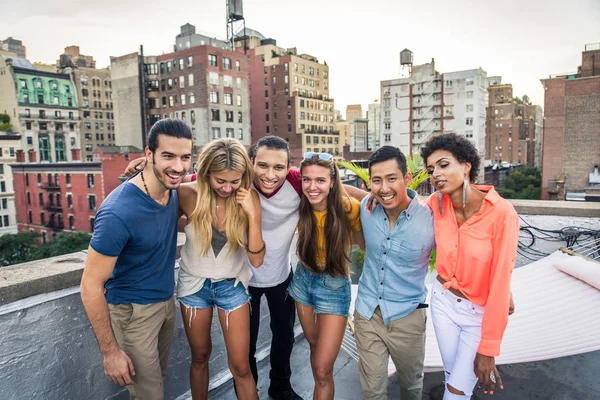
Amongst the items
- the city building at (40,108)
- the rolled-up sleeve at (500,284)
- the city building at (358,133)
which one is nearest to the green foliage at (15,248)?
the city building at (40,108)

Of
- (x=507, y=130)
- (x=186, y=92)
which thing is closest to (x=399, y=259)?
(x=186, y=92)

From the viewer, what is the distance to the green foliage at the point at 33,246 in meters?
34.8

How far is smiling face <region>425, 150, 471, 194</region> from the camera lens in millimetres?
2416

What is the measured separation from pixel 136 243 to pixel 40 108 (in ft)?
246

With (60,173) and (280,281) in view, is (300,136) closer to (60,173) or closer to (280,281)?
(60,173)

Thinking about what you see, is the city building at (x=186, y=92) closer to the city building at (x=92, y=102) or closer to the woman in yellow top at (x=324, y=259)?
the city building at (x=92, y=102)

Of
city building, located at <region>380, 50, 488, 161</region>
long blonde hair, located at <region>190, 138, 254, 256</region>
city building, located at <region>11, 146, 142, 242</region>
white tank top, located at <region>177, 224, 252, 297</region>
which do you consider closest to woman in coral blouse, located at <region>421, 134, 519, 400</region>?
long blonde hair, located at <region>190, 138, 254, 256</region>

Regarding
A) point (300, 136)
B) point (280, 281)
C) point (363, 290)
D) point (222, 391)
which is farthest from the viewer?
point (300, 136)

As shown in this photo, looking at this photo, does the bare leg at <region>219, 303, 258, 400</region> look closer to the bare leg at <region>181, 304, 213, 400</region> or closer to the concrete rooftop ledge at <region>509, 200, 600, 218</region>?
the bare leg at <region>181, 304, 213, 400</region>

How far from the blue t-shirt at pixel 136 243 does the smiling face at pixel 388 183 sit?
127 cm

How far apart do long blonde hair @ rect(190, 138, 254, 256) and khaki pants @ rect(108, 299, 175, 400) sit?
486 millimetres

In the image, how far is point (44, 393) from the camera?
2.44 m

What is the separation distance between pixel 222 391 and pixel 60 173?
46596mm

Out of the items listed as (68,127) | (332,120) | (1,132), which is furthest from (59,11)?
(332,120)
